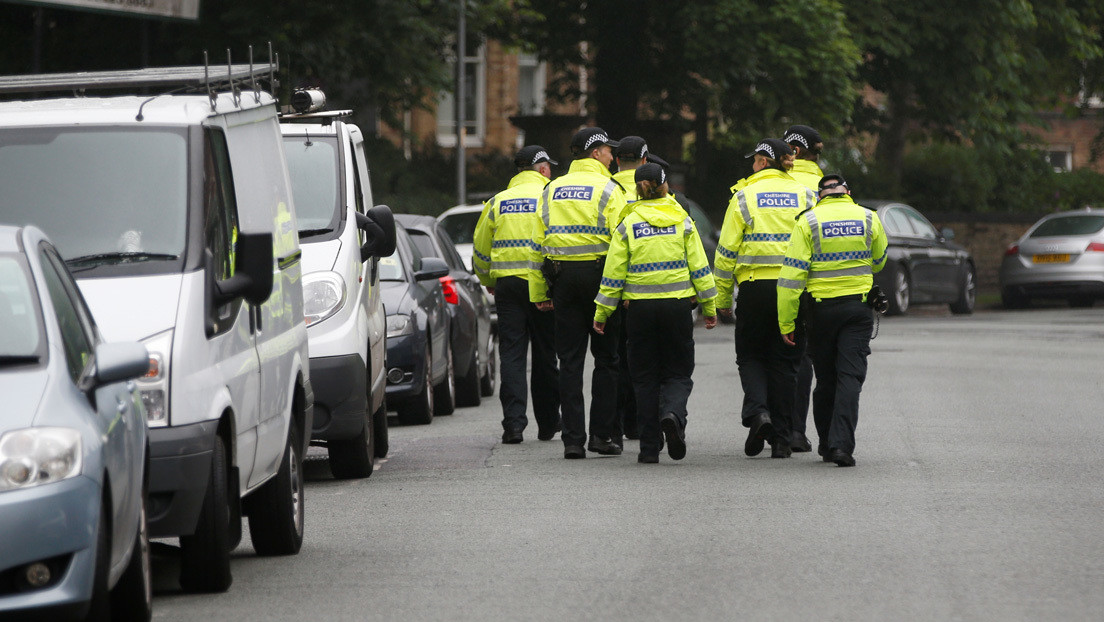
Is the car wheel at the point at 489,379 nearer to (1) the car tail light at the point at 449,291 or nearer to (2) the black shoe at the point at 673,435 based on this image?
(1) the car tail light at the point at 449,291

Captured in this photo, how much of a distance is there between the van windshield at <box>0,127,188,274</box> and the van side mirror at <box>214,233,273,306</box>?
0.77 feet

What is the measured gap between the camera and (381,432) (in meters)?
11.9

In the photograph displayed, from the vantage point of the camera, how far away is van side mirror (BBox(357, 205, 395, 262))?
35.5 feet

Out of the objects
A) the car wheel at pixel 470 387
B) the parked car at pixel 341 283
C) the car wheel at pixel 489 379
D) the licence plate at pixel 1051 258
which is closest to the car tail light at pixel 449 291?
the car wheel at pixel 470 387

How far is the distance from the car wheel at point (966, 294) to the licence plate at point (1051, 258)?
0.99 m

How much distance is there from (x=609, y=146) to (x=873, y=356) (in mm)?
8813

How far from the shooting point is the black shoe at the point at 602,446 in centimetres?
1193

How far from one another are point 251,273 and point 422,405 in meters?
7.06

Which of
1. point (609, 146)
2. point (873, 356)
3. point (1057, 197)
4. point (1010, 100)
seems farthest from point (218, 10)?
point (1057, 197)

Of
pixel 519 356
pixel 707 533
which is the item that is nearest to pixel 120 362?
pixel 707 533

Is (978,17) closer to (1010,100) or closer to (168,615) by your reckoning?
(1010,100)

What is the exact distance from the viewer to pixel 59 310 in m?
6.02

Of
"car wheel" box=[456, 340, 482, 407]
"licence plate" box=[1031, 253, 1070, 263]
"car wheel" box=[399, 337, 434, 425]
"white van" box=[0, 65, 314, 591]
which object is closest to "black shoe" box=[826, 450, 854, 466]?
"car wheel" box=[399, 337, 434, 425]

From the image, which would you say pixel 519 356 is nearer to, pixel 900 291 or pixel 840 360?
pixel 840 360
